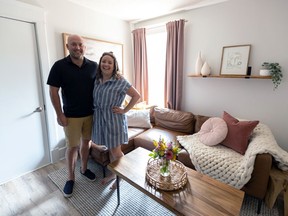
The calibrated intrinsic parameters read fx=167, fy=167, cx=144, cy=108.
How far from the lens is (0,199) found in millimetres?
1789

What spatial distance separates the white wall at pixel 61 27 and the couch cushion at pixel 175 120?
1.57 m

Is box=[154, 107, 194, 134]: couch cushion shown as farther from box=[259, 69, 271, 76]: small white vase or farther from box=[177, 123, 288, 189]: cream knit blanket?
box=[259, 69, 271, 76]: small white vase

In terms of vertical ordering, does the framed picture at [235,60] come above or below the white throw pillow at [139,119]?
above

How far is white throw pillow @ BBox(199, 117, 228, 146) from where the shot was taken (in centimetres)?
193

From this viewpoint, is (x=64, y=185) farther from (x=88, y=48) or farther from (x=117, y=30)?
(x=117, y=30)

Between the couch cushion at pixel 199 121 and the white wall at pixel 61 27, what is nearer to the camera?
the white wall at pixel 61 27

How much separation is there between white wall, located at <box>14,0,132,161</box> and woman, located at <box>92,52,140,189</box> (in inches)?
38.1

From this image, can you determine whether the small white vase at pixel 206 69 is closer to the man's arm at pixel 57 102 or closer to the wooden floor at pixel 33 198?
the man's arm at pixel 57 102

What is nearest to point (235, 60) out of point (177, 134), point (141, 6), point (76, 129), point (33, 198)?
point (177, 134)

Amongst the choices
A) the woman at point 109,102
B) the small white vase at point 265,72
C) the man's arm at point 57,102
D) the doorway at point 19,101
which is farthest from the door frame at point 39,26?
the small white vase at point 265,72

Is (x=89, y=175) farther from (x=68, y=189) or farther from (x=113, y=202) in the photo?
(x=113, y=202)

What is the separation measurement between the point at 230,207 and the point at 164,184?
1.50 feet

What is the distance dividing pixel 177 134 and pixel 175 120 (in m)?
0.24

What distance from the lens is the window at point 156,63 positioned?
3.07 m
